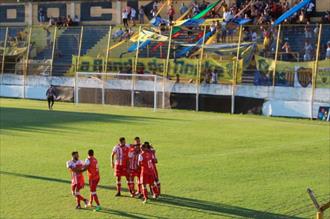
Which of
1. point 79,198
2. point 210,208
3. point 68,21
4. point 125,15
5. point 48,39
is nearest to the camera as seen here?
point 210,208

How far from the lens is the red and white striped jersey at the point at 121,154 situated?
14.0m

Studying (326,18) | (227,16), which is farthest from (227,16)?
(326,18)

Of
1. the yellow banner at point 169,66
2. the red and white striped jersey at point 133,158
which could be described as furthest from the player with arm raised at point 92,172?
the yellow banner at point 169,66

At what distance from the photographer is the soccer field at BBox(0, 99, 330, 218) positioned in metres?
13.2

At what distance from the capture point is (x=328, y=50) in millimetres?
33625

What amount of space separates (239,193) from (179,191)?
4.38ft

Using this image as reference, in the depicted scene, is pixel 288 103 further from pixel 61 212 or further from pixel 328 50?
pixel 61 212

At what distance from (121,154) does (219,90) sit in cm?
2276

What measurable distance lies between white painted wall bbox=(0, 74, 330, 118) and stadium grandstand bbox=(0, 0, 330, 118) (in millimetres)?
52

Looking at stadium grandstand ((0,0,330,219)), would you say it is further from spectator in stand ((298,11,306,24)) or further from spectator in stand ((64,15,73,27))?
spectator in stand ((64,15,73,27))

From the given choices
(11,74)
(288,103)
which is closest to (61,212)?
(288,103)

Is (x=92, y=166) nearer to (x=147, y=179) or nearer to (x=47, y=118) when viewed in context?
(x=147, y=179)

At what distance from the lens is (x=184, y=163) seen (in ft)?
60.8

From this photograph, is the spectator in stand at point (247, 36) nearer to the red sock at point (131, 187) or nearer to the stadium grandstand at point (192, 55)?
the stadium grandstand at point (192, 55)
